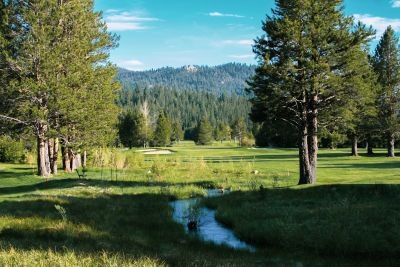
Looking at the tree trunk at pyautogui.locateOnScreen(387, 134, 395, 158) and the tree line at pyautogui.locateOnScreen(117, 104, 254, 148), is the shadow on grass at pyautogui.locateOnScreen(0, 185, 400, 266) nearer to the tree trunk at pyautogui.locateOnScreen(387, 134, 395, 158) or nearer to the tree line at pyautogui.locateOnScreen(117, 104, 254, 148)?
the tree trunk at pyautogui.locateOnScreen(387, 134, 395, 158)

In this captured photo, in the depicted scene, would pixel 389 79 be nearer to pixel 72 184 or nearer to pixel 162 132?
pixel 72 184

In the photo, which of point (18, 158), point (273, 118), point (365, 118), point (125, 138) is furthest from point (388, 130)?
point (125, 138)

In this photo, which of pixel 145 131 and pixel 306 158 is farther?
pixel 145 131

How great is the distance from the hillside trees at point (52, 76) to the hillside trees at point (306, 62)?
1163cm

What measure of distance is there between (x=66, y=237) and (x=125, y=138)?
89342 millimetres

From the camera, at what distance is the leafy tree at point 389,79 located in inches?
2106

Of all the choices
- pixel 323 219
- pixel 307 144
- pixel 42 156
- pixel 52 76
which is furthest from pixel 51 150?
pixel 323 219

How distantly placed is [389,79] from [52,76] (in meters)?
43.9

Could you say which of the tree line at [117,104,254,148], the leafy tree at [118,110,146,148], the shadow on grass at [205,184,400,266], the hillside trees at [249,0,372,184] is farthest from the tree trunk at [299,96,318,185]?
the leafy tree at [118,110,146,148]

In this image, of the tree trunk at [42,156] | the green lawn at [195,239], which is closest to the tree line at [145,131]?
the tree trunk at [42,156]

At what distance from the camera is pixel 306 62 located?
2155cm

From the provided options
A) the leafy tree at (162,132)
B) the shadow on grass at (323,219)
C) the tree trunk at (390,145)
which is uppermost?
the leafy tree at (162,132)

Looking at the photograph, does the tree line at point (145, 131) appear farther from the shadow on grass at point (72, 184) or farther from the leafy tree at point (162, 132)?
the shadow on grass at point (72, 184)

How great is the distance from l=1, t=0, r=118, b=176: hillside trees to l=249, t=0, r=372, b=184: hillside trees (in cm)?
1163
